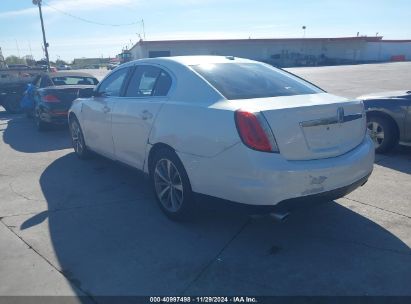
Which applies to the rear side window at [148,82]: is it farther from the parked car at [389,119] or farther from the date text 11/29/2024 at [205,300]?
the parked car at [389,119]

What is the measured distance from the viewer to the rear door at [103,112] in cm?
508

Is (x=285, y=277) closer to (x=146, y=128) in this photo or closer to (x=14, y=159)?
(x=146, y=128)

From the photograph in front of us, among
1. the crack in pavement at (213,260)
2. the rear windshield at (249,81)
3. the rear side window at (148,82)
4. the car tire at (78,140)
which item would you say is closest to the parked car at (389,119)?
the rear windshield at (249,81)

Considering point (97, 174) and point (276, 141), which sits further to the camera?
point (97, 174)

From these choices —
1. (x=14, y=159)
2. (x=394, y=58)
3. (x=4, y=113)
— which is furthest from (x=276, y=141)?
(x=394, y=58)

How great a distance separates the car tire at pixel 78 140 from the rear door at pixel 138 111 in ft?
5.11

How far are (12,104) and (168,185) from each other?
11.7 m

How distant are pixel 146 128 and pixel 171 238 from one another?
1.27m

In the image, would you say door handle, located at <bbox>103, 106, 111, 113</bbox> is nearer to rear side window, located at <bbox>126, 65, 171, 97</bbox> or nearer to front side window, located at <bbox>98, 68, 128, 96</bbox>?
front side window, located at <bbox>98, 68, 128, 96</bbox>

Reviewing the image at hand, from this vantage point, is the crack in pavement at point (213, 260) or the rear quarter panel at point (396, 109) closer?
the crack in pavement at point (213, 260)

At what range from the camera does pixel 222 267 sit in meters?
3.15

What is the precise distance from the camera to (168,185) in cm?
400

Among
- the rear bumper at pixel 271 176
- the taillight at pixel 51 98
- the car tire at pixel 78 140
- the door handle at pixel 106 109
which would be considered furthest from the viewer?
the taillight at pixel 51 98

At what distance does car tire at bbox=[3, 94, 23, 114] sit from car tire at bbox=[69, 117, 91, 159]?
7982mm
